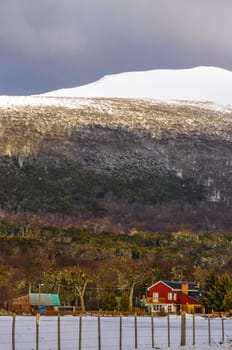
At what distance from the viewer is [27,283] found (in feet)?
369

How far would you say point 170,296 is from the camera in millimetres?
111062

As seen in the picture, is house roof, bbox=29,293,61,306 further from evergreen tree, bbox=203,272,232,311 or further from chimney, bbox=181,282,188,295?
chimney, bbox=181,282,188,295

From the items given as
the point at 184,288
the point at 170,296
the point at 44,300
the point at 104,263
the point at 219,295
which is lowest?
the point at 170,296

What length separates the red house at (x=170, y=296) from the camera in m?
110

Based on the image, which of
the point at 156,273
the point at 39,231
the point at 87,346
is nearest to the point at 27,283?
the point at 156,273

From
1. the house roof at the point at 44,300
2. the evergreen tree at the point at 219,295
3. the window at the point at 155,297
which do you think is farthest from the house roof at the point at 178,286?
the evergreen tree at the point at 219,295

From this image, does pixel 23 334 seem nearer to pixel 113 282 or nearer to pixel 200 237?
pixel 113 282

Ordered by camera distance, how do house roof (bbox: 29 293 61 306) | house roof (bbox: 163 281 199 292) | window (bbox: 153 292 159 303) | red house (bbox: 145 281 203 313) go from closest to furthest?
house roof (bbox: 29 293 61 306) → red house (bbox: 145 281 203 313) → window (bbox: 153 292 159 303) → house roof (bbox: 163 281 199 292)

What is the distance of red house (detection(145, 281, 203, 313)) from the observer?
109938 mm

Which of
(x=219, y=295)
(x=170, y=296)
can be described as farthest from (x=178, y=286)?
(x=219, y=295)

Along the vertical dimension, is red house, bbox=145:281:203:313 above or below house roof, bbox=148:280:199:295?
below

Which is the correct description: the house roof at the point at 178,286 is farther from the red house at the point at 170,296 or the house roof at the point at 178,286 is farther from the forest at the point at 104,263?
the forest at the point at 104,263

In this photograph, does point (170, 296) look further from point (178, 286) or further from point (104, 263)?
point (104, 263)

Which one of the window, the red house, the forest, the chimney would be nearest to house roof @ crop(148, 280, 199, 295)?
the red house
